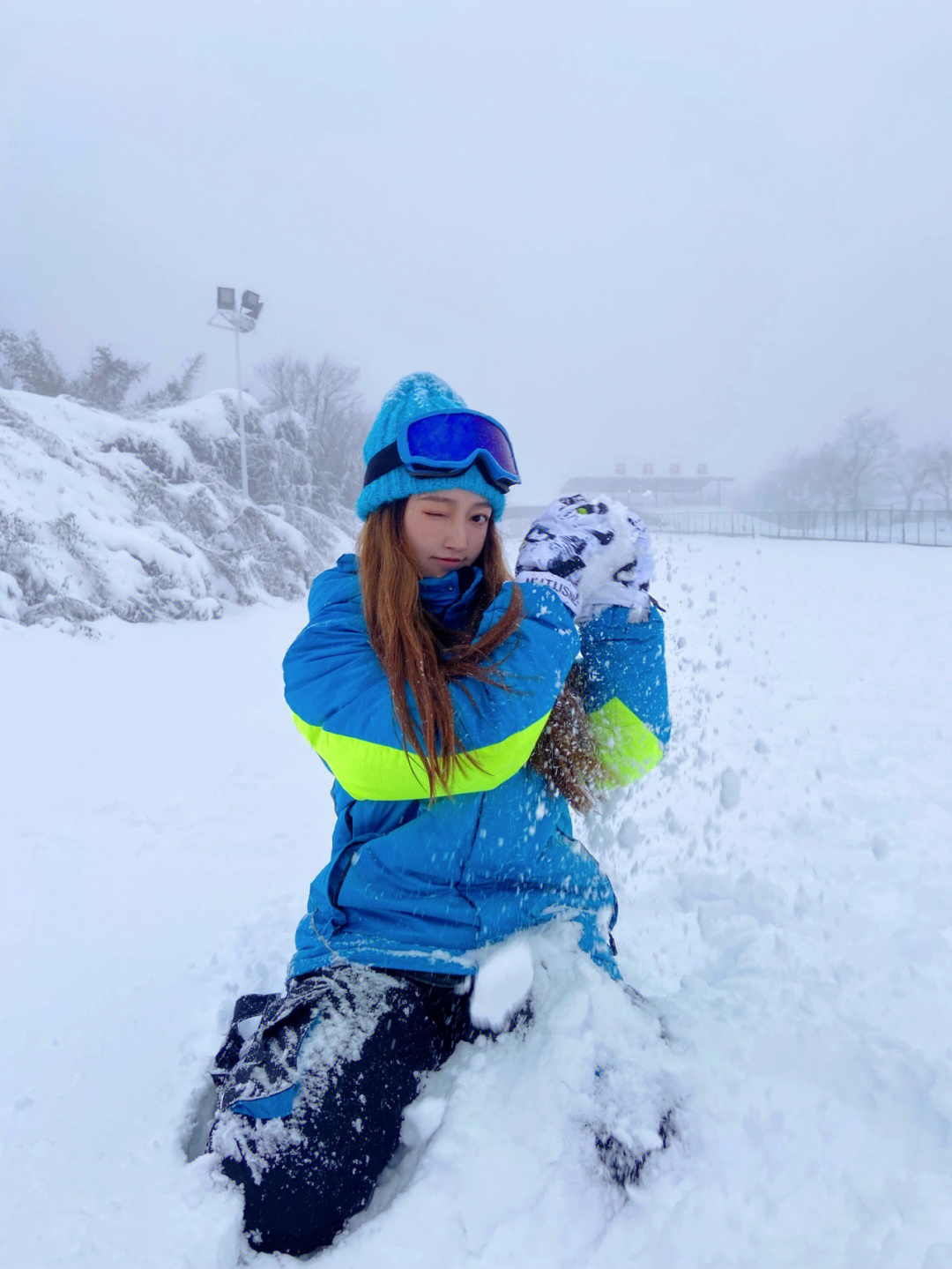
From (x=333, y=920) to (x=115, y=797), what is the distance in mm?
2741

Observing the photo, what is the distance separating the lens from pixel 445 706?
1427mm

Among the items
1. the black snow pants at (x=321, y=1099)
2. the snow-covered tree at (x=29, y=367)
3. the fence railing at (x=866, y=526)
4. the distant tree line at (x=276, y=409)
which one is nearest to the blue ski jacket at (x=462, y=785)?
the black snow pants at (x=321, y=1099)

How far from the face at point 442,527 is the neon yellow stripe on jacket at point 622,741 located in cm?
57

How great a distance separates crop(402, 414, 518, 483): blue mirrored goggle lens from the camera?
159 centimetres

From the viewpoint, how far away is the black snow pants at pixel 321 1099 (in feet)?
4.48

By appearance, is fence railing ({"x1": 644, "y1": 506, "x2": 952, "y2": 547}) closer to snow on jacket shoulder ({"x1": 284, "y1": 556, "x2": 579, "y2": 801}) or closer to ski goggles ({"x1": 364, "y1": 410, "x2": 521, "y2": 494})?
ski goggles ({"x1": 364, "y1": 410, "x2": 521, "y2": 494})

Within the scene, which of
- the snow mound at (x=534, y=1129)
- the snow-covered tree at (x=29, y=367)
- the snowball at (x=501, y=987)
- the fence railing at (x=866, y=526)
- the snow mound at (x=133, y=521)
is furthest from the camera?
the fence railing at (x=866, y=526)

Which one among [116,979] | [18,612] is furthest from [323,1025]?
[18,612]

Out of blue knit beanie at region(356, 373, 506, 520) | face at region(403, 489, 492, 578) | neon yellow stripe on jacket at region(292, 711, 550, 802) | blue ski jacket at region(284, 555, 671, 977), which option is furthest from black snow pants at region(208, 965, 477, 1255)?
blue knit beanie at region(356, 373, 506, 520)

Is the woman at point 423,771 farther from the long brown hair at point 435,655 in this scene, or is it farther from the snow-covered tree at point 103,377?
the snow-covered tree at point 103,377

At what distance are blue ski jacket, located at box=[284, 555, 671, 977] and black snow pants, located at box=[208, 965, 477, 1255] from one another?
0.35 feet

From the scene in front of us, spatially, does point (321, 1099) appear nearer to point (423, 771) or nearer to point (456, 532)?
point (423, 771)

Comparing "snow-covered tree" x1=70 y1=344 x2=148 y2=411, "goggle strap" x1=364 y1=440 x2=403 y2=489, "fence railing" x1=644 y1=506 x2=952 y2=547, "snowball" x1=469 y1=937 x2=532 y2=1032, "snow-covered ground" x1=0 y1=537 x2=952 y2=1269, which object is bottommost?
"snow-covered ground" x1=0 y1=537 x2=952 y2=1269

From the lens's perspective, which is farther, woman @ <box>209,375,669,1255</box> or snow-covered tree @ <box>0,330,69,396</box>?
snow-covered tree @ <box>0,330,69,396</box>
